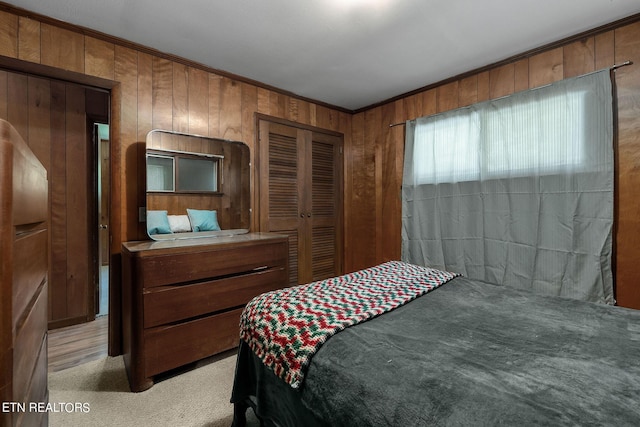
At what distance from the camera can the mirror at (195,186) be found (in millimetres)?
2348

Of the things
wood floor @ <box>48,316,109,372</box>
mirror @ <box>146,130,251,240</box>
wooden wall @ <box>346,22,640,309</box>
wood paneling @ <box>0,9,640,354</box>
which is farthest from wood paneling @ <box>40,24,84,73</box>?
wooden wall @ <box>346,22,640,309</box>

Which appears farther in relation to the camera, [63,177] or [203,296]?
[63,177]

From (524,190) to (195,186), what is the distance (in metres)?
2.77

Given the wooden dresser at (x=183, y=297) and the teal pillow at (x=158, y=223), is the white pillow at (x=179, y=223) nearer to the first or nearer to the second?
the teal pillow at (x=158, y=223)

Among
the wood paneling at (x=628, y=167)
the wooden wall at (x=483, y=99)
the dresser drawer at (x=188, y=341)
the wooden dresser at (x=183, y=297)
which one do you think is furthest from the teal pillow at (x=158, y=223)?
the wood paneling at (x=628, y=167)

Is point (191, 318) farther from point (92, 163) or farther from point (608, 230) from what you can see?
point (608, 230)

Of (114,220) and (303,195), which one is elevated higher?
(303,195)

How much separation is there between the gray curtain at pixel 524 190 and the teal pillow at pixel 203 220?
2.02 meters

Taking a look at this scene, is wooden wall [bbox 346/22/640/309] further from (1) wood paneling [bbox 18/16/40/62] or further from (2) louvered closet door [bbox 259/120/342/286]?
(1) wood paneling [bbox 18/16/40/62]

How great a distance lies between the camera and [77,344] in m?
2.43

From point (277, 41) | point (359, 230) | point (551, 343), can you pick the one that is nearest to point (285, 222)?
point (359, 230)

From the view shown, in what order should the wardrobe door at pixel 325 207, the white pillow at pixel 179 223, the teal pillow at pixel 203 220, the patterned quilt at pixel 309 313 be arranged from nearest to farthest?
the patterned quilt at pixel 309 313 → the white pillow at pixel 179 223 → the teal pillow at pixel 203 220 → the wardrobe door at pixel 325 207

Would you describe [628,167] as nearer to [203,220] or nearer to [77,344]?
[203,220]

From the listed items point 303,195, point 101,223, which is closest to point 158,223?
point 303,195
